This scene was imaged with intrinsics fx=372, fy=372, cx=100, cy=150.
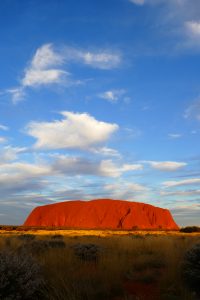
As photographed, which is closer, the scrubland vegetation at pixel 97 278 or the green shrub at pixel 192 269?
the scrubland vegetation at pixel 97 278

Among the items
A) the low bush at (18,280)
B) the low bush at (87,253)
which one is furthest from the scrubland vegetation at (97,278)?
the low bush at (87,253)

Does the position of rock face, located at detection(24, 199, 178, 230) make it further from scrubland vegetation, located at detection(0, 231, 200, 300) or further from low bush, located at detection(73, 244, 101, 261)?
scrubland vegetation, located at detection(0, 231, 200, 300)

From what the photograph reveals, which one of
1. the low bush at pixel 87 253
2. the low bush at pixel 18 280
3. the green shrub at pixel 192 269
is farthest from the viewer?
the low bush at pixel 87 253

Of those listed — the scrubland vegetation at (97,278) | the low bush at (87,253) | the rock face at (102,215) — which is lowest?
the scrubland vegetation at (97,278)

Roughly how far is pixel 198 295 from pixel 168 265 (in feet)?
8.75

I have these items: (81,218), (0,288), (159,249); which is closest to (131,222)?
(81,218)

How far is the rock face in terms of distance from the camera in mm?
114625

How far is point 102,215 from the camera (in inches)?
4587

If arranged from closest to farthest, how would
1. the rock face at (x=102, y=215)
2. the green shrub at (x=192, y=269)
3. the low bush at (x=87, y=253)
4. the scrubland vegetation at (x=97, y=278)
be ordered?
1. the scrubland vegetation at (x=97, y=278)
2. the green shrub at (x=192, y=269)
3. the low bush at (x=87, y=253)
4. the rock face at (x=102, y=215)

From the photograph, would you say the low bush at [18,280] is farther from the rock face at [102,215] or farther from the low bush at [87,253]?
the rock face at [102,215]

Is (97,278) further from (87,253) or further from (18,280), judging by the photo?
(87,253)

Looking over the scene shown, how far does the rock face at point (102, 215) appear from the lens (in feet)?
376

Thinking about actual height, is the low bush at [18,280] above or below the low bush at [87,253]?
below

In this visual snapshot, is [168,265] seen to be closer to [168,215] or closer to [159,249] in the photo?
[159,249]
